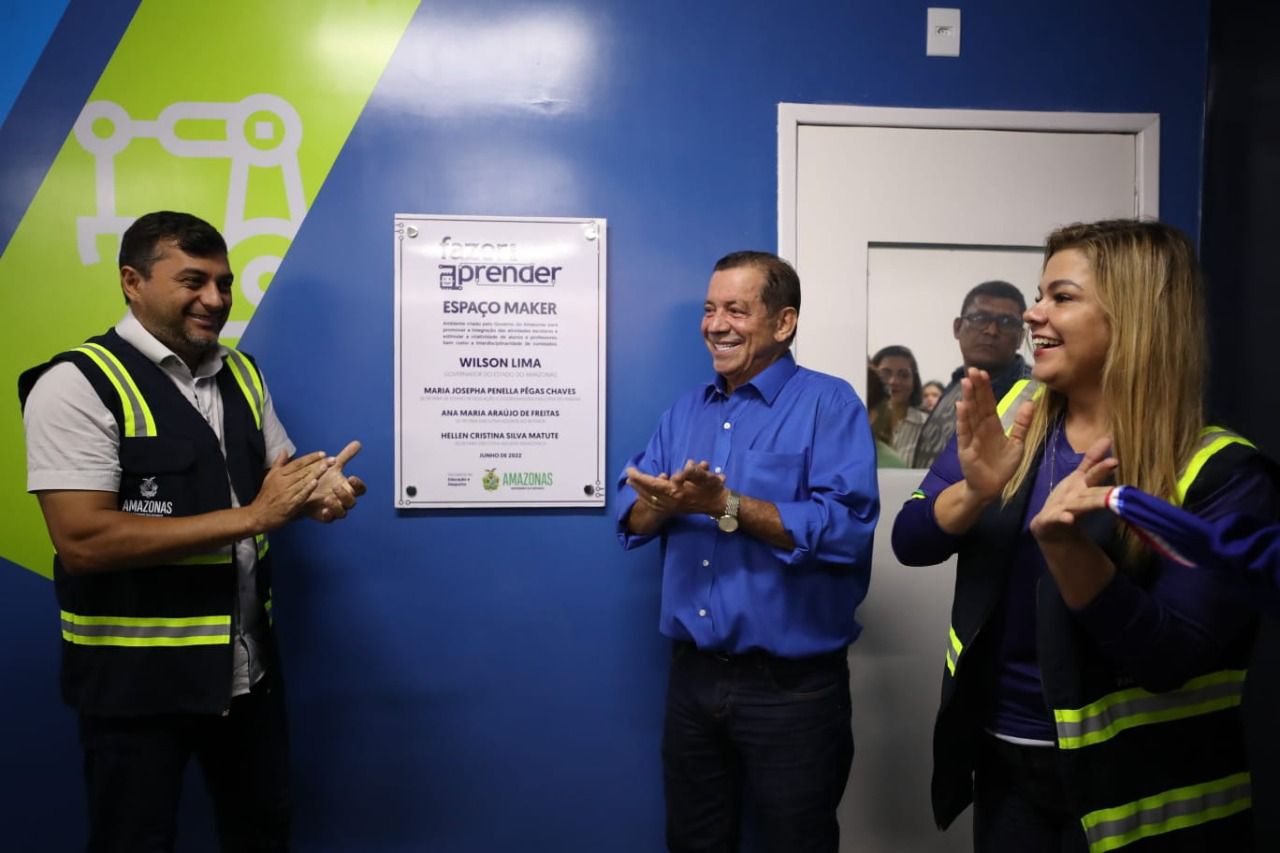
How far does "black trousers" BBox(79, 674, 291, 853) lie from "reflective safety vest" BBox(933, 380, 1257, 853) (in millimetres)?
1578

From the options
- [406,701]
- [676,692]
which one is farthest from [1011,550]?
[406,701]

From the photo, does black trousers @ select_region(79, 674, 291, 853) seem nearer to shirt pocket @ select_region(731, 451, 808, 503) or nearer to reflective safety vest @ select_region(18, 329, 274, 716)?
reflective safety vest @ select_region(18, 329, 274, 716)

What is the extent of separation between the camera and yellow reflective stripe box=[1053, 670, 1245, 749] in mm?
1124

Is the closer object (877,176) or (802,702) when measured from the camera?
(802,702)

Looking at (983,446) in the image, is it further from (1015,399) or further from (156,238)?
(156,238)

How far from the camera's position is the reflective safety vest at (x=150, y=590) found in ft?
5.11

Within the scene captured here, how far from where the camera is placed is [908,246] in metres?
2.22

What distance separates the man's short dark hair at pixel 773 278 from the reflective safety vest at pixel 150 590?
1205 mm

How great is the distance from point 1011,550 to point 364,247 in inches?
67.1

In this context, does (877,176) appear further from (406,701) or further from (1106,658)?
(406,701)

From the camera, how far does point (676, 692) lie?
1822mm

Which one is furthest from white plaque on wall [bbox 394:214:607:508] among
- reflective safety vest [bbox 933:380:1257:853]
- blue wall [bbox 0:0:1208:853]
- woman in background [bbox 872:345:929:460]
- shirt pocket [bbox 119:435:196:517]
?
reflective safety vest [bbox 933:380:1257:853]

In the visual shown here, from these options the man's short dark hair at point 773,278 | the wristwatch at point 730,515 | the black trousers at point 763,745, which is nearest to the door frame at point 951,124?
the man's short dark hair at point 773,278

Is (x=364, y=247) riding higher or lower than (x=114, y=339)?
higher
